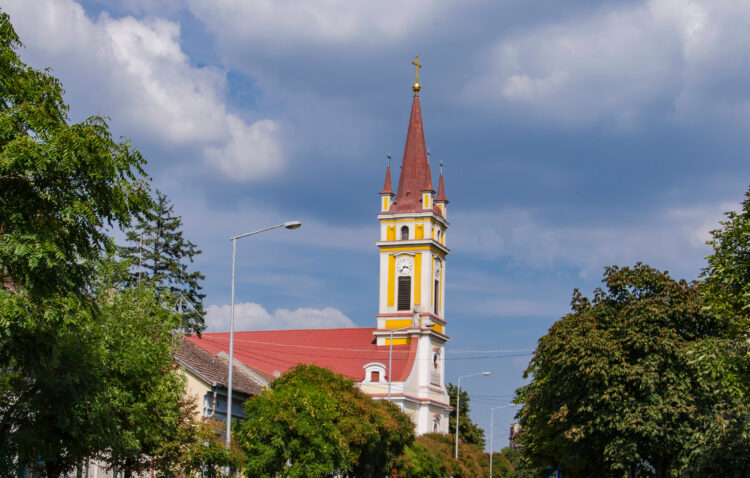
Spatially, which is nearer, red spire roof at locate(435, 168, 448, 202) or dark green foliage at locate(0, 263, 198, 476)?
dark green foliage at locate(0, 263, 198, 476)

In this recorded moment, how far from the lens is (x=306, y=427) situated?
1128 inches

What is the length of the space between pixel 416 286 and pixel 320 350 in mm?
11689

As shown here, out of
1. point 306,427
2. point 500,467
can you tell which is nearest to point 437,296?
point 500,467

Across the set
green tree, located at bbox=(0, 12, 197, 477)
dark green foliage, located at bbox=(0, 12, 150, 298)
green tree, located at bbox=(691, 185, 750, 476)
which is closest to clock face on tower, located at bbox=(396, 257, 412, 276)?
green tree, located at bbox=(691, 185, 750, 476)

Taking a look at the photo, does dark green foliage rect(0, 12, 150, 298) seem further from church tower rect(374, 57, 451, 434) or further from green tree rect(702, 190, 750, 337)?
church tower rect(374, 57, 451, 434)

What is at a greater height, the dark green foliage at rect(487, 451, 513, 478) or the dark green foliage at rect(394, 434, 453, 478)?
the dark green foliage at rect(394, 434, 453, 478)

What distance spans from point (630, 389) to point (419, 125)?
60.0 m

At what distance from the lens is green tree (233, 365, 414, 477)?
93.7ft

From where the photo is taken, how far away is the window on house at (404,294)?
3297 inches

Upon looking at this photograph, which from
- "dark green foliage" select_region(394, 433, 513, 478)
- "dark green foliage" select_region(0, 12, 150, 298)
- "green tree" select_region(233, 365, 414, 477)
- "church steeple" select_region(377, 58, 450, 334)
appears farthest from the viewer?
"church steeple" select_region(377, 58, 450, 334)

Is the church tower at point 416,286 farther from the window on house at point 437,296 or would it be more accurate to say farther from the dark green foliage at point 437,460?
the dark green foliage at point 437,460

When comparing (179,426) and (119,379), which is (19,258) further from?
(179,426)

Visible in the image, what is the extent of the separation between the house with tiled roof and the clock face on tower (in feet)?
0.19

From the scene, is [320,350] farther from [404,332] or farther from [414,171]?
[414,171]
